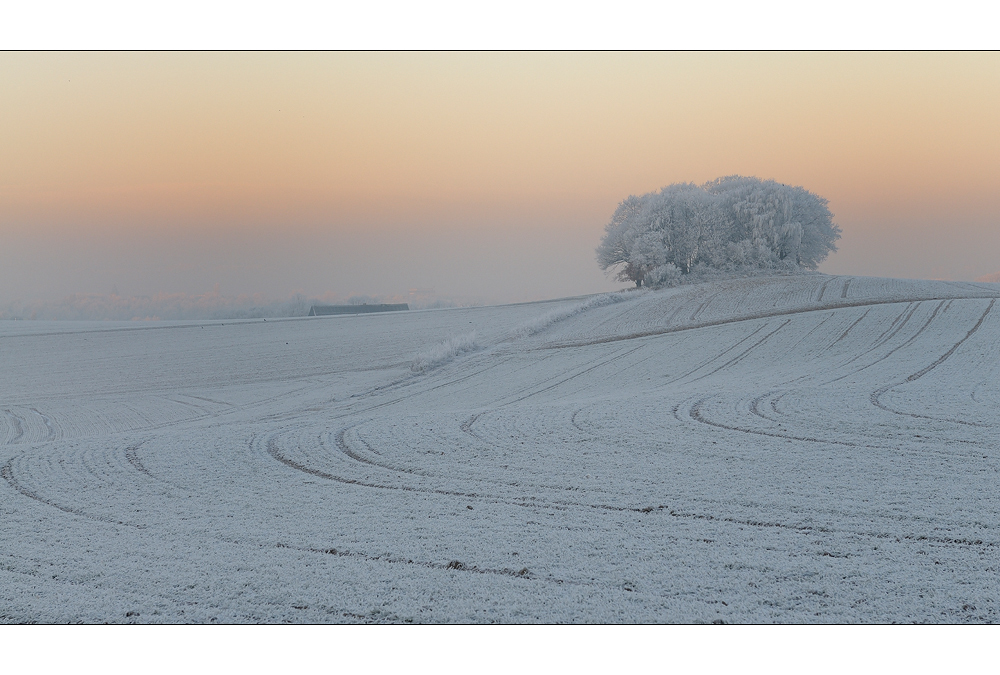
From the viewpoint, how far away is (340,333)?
27688 millimetres

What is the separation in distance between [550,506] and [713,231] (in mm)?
28284

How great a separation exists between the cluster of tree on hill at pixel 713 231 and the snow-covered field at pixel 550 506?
58.5ft

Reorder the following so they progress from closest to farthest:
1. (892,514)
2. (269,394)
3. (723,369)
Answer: (892,514) → (723,369) → (269,394)

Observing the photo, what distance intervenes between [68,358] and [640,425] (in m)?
21.9

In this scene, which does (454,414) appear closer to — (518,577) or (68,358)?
(518,577)

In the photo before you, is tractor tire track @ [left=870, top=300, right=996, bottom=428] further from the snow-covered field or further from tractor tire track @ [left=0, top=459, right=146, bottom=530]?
tractor tire track @ [left=0, top=459, right=146, bottom=530]

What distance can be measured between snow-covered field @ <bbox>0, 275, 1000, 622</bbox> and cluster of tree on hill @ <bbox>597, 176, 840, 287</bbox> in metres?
17.8

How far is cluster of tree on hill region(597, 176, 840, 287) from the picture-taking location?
3139cm

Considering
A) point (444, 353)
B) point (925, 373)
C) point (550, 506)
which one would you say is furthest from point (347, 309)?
point (550, 506)

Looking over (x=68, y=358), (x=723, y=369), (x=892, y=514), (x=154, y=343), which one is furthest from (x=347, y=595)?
(x=154, y=343)

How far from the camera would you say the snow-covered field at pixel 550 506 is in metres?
3.96

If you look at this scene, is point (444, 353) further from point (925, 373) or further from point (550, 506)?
point (550, 506)

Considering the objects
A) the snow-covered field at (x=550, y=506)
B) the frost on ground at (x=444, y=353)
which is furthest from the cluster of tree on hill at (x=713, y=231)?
the snow-covered field at (x=550, y=506)

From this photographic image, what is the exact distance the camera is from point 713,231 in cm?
3156
